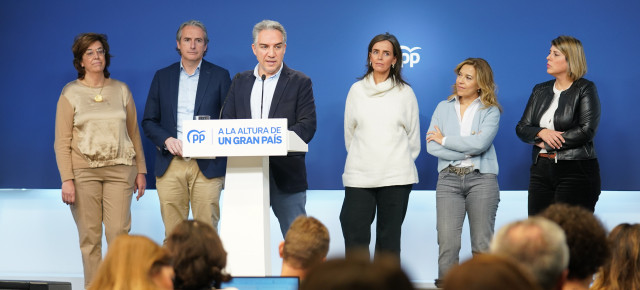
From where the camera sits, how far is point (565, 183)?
4320 millimetres

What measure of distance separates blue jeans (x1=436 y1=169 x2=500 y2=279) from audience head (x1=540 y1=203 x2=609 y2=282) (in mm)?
2119

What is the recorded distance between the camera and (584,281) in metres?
2.12

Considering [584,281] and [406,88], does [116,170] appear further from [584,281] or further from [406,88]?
[584,281]

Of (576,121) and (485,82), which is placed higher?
(485,82)

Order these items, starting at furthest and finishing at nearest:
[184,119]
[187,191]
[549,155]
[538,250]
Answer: [187,191] < [184,119] < [549,155] < [538,250]

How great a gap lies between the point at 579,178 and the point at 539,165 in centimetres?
25

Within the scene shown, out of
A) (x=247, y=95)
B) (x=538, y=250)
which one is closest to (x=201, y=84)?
(x=247, y=95)

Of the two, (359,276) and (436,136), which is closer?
(359,276)

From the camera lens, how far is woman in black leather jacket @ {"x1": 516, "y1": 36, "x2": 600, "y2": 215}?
4316mm

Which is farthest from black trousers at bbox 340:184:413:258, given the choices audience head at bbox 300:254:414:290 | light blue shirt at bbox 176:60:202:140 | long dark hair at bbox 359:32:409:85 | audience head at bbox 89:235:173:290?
audience head at bbox 300:254:414:290

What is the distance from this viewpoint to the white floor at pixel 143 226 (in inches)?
210

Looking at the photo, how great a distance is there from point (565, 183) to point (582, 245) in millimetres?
2291

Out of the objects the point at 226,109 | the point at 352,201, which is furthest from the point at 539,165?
the point at 226,109

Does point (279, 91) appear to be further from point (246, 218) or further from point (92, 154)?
point (92, 154)
